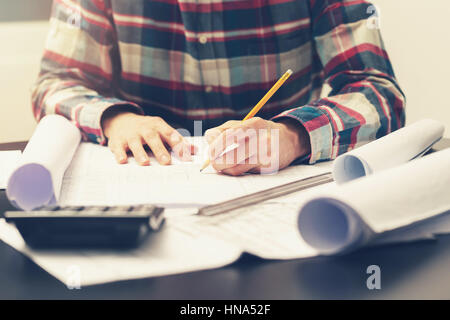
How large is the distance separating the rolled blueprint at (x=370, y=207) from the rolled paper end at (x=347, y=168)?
0.42 feet

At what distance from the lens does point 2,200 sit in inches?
24.2

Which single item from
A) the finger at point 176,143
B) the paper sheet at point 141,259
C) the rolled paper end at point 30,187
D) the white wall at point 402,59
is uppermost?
the white wall at point 402,59

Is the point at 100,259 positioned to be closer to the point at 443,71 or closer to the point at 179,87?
the point at 179,87

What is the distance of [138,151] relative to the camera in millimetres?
779

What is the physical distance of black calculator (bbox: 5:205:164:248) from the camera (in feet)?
1.36

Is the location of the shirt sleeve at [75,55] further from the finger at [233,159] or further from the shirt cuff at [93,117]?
the finger at [233,159]

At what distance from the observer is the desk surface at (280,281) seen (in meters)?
0.37

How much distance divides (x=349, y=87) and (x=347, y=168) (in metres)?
0.39

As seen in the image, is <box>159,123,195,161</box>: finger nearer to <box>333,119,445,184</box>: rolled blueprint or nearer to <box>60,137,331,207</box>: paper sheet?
<box>60,137,331,207</box>: paper sheet

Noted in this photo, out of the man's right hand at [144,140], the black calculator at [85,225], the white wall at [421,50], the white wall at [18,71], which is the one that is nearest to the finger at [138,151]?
the man's right hand at [144,140]

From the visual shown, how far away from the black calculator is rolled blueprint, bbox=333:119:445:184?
0.83ft

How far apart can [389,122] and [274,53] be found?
1.12 ft

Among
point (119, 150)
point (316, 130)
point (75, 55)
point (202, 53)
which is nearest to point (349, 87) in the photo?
point (316, 130)
